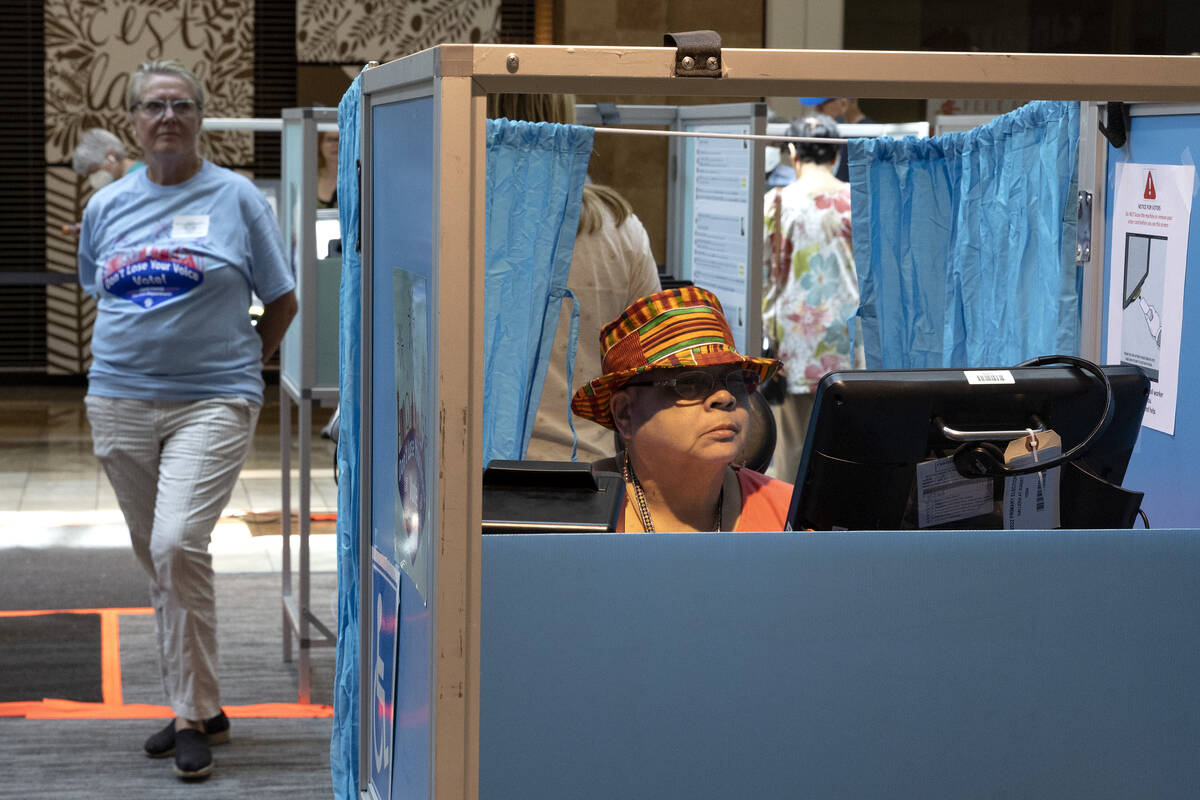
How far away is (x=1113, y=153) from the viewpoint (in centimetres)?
229

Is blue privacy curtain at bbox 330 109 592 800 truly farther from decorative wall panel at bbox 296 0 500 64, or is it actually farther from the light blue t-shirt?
decorative wall panel at bbox 296 0 500 64

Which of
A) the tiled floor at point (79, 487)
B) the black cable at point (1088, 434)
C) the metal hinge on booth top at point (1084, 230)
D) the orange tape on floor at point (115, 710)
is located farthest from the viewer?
the tiled floor at point (79, 487)

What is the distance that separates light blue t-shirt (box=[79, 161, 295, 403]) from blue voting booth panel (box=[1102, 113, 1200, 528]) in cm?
199

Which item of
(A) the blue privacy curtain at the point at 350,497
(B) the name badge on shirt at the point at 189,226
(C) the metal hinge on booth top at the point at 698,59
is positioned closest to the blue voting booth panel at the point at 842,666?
(C) the metal hinge on booth top at the point at 698,59

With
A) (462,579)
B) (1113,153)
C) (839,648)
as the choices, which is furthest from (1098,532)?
(1113,153)

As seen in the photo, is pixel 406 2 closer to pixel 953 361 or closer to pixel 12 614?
pixel 12 614

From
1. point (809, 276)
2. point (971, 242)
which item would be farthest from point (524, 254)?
point (809, 276)

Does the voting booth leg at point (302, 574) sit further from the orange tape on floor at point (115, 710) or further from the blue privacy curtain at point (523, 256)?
the blue privacy curtain at point (523, 256)

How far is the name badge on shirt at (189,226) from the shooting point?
3367 millimetres

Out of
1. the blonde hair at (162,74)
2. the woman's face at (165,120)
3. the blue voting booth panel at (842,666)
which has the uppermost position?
the blonde hair at (162,74)

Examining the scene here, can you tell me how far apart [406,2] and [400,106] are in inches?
329

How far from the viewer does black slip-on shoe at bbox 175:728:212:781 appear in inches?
134

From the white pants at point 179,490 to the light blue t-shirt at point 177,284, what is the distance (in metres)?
0.05

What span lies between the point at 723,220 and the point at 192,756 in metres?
1.73
